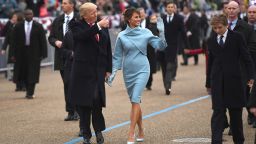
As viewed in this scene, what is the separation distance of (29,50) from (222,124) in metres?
9.12

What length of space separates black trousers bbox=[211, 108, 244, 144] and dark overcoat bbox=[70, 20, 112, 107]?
1.69 m

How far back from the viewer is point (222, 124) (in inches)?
412

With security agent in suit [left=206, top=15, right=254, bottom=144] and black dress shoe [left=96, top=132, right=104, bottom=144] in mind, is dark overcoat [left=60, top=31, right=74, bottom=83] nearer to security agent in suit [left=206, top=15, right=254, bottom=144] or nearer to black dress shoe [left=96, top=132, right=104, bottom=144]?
black dress shoe [left=96, top=132, right=104, bottom=144]

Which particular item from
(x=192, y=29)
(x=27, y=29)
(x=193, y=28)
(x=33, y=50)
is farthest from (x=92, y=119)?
(x=193, y=28)

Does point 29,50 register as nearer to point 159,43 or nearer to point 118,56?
point 118,56

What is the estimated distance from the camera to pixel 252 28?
1239cm

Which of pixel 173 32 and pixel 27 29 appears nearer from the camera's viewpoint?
pixel 27 29

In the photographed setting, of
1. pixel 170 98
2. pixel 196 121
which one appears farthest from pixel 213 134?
pixel 170 98

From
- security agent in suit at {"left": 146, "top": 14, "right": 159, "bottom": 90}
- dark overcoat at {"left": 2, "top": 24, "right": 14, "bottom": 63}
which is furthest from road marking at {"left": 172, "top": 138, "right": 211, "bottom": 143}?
dark overcoat at {"left": 2, "top": 24, "right": 14, "bottom": 63}

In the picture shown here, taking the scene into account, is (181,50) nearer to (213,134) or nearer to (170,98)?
(170,98)

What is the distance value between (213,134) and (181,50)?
17.3 meters

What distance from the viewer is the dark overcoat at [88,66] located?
11312 millimetres

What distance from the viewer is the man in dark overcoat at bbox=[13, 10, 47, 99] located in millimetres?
18688

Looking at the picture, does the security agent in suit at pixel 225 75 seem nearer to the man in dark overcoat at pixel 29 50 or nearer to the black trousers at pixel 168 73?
the black trousers at pixel 168 73
